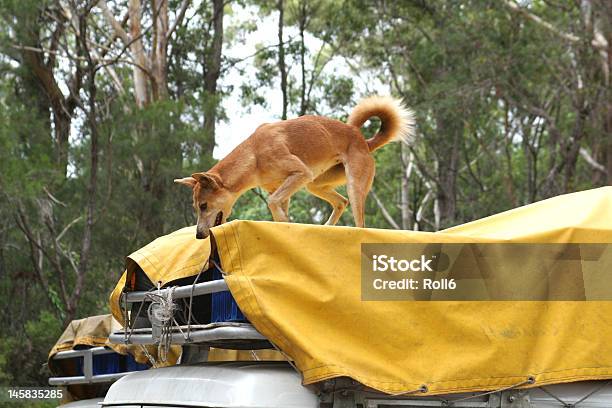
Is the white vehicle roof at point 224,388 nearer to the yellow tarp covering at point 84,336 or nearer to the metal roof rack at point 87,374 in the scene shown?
the metal roof rack at point 87,374

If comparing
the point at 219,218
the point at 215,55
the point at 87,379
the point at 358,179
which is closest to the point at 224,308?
the point at 219,218

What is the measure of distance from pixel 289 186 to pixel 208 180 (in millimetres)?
528

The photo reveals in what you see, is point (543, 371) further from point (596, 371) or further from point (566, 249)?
point (566, 249)

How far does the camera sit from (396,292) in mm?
3967

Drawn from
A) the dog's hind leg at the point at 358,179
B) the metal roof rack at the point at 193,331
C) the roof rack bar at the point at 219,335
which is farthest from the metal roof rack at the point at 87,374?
the roof rack bar at the point at 219,335

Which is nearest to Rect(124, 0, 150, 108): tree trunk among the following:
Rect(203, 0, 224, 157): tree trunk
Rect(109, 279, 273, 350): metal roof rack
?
Rect(203, 0, 224, 157): tree trunk

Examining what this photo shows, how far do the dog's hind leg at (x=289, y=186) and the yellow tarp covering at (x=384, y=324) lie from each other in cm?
200

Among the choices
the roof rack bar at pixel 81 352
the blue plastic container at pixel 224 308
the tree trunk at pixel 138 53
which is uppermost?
the tree trunk at pixel 138 53

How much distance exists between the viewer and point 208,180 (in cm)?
587

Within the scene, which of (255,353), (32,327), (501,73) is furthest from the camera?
(501,73)

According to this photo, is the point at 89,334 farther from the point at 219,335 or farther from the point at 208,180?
the point at 219,335

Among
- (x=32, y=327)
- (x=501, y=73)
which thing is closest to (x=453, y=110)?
(x=501, y=73)

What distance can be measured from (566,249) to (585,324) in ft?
1.14

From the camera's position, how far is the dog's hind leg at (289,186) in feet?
19.8
